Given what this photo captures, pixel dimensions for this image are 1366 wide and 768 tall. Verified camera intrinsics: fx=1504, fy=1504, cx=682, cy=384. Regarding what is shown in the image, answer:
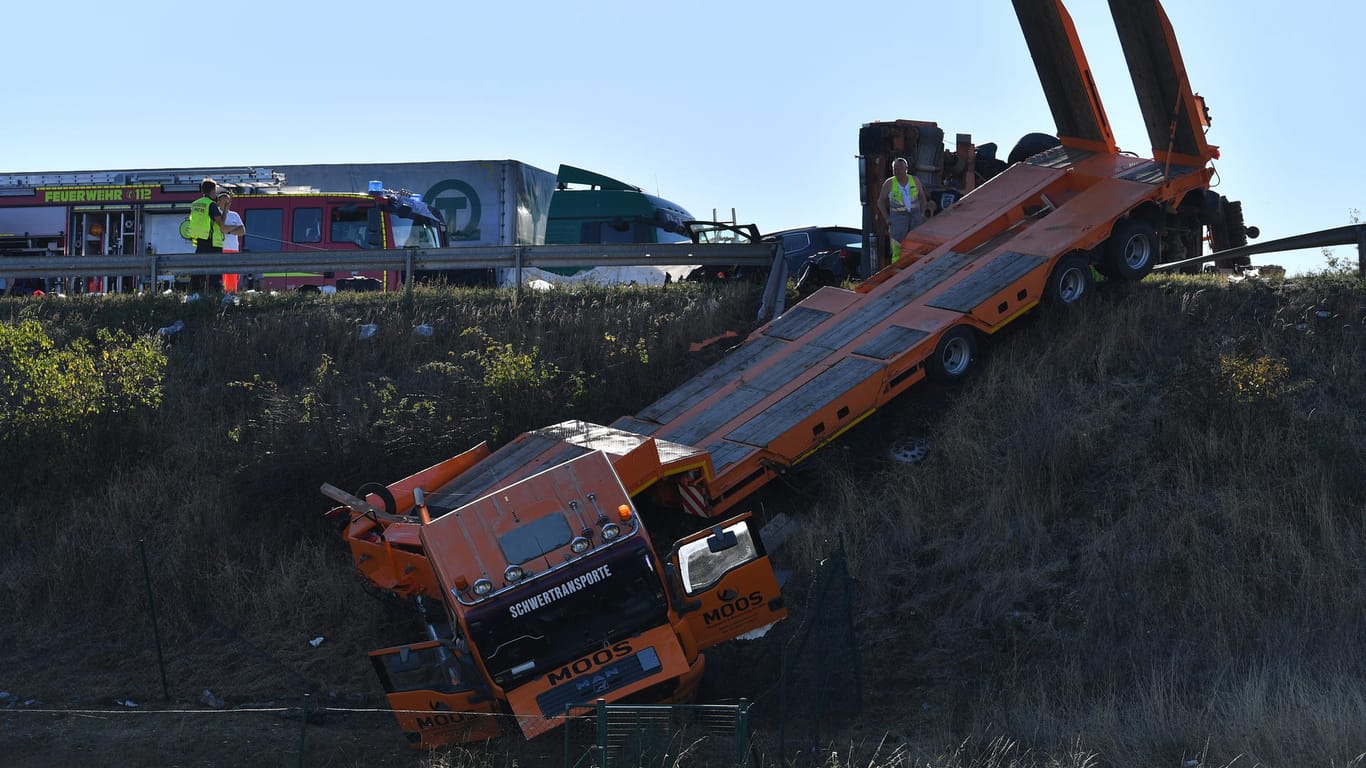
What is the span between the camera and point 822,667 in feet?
36.5

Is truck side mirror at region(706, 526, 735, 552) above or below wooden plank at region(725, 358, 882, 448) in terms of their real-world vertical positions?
below

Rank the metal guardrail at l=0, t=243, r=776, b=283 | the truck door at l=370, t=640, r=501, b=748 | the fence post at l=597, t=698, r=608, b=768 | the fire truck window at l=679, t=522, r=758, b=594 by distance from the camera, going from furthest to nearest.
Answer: the metal guardrail at l=0, t=243, r=776, b=283 → the fire truck window at l=679, t=522, r=758, b=594 → the truck door at l=370, t=640, r=501, b=748 → the fence post at l=597, t=698, r=608, b=768

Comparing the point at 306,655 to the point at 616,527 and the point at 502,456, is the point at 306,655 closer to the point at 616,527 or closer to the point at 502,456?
the point at 502,456

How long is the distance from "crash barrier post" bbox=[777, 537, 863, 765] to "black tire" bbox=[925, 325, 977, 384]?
341cm

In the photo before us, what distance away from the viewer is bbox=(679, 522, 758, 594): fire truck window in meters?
11.5

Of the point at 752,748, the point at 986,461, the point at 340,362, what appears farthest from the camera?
the point at 340,362

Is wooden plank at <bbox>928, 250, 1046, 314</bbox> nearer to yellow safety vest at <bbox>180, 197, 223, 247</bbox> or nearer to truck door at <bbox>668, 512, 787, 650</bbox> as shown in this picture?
truck door at <bbox>668, 512, 787, 650</bbox>

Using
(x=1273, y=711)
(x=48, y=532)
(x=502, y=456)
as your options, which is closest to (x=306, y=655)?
(x=502, y=456)

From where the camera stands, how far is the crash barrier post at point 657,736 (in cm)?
882

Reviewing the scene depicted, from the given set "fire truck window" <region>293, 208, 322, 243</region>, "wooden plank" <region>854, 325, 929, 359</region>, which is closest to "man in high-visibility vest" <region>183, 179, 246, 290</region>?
"fire truck window" <region>293, 208, 322, 243</region>

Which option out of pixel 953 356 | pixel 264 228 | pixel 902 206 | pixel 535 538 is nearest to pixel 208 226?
pixel 264 228

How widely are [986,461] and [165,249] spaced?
15528 mm

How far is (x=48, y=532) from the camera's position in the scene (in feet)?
51.6

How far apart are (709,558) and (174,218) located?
1571 centimetres
